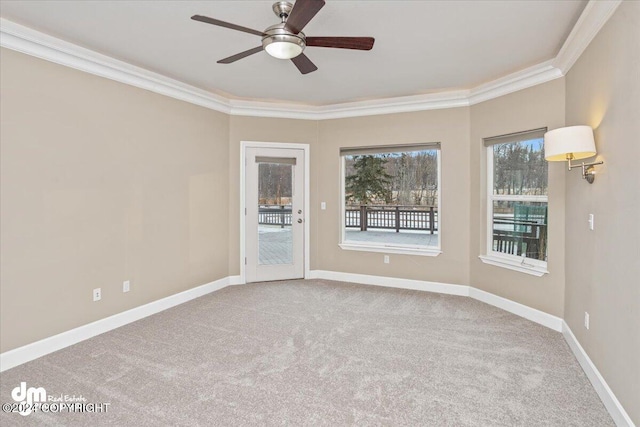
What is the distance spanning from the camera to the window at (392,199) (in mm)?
4930

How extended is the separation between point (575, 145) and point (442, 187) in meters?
2.24

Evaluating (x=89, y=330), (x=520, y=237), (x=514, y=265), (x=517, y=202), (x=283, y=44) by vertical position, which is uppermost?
(x=283, y=44)

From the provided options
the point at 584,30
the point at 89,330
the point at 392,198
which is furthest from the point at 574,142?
the point at 89,330

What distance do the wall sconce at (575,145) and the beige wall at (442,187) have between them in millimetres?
1899

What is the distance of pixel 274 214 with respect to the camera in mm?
5305

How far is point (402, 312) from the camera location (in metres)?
3.95

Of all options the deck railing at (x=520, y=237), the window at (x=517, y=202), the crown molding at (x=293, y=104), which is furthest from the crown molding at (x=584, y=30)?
the deck railing at (x=520, y=237)

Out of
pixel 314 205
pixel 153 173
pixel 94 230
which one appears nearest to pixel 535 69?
pixel 314 205

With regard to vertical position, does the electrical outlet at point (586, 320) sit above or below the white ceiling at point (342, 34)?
below

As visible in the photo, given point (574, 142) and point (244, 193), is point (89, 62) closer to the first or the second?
point (244, 193)

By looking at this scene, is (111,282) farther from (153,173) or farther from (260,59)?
(260,59)

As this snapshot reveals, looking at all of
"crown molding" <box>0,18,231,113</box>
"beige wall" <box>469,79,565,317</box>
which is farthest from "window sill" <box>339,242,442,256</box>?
"crown molding" <box>0,18,231,113</box>

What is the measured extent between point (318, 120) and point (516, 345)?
12.6ft

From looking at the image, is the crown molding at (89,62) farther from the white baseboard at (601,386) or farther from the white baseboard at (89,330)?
the white baseboard at (601,386)
